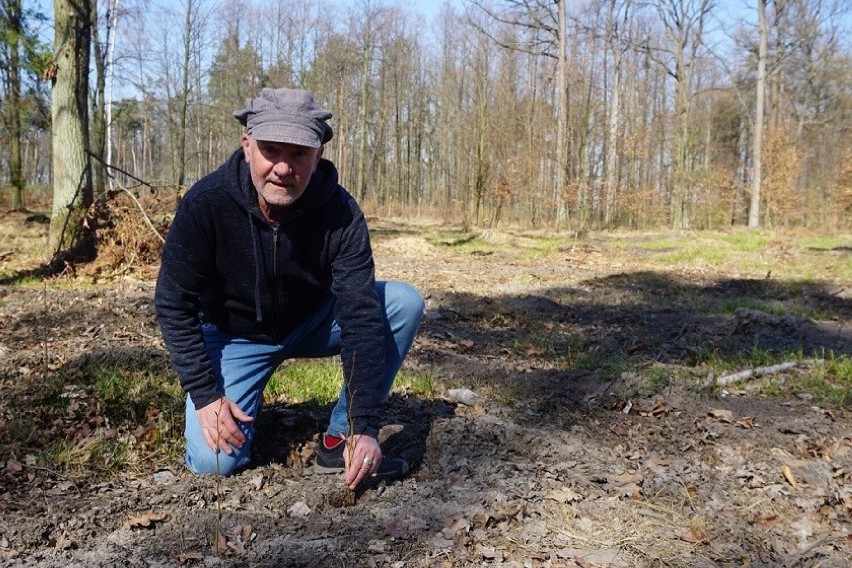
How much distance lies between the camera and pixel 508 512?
2482 mm

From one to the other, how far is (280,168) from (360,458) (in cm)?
111

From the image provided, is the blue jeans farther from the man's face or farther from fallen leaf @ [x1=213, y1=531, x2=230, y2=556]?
the man's face

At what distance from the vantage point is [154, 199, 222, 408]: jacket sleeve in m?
2.56

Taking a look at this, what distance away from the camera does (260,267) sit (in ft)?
8.76

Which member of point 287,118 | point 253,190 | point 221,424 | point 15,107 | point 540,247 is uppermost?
point 15,107

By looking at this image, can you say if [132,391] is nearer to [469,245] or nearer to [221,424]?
[221,424]

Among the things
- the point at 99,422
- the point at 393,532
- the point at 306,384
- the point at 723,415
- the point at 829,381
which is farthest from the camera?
the point at 829,381

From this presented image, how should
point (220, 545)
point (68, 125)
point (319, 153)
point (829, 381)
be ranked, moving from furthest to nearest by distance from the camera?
1. point (68, 125)
2. point (829, 381)
3. point (319, 153)
4. point (220, 545)

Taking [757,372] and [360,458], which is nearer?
[360,458]

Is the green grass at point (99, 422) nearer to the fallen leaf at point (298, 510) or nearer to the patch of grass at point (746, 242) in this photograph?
the fallen leaf at point (298, 510)

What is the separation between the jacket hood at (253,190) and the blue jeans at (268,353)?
0.54 m

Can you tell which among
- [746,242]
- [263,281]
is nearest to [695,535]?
[263,281]

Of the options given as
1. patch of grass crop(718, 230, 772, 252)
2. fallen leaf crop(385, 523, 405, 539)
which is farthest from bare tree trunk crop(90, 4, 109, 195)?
fallen leaf crop(385, 523, 405, 539)

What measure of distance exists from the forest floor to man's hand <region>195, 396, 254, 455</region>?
19 cm
